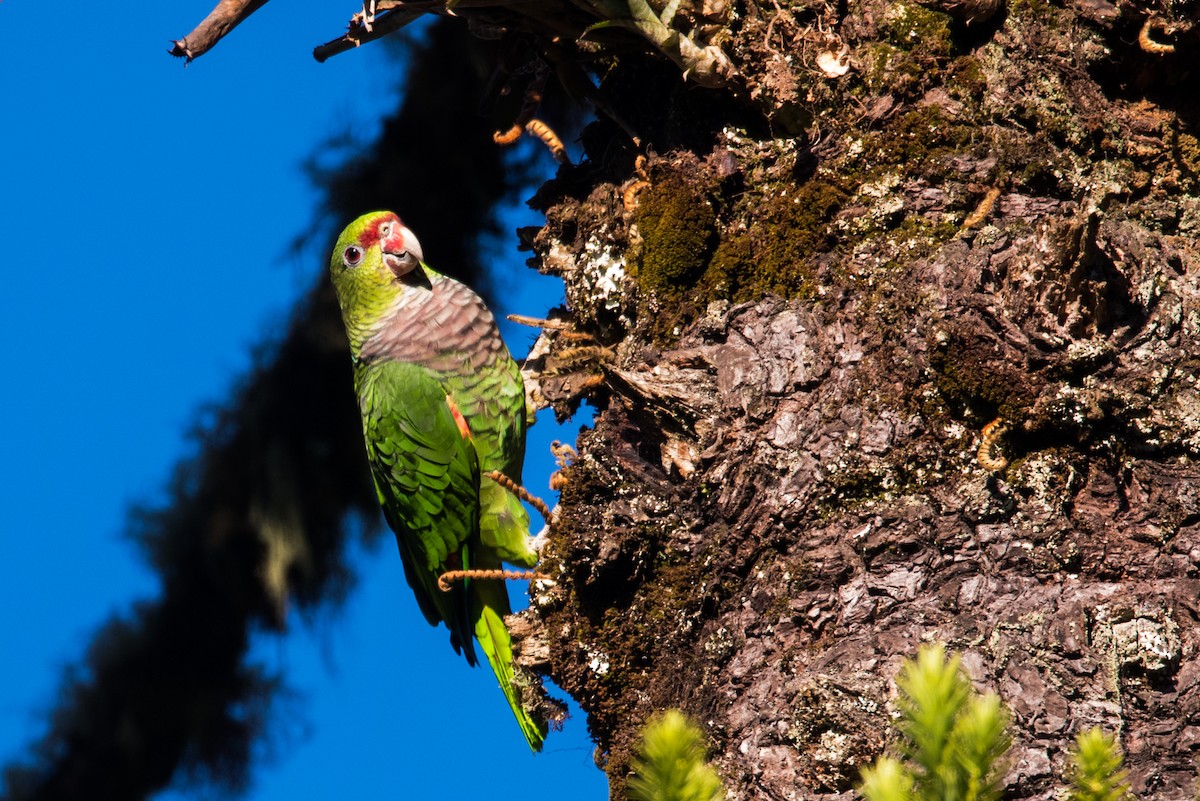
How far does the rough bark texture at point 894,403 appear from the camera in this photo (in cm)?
229

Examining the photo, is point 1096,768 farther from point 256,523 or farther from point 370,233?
point 256,523

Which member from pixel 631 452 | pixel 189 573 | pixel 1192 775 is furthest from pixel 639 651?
pixel 189 573

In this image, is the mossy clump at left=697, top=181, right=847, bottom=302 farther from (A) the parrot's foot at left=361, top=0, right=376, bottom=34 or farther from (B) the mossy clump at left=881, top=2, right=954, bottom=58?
(A) the parrot's foot at left=361, top=0, right=376, bottom=34

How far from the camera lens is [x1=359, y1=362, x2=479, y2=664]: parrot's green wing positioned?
4.09 metres

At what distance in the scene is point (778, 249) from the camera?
284 cm

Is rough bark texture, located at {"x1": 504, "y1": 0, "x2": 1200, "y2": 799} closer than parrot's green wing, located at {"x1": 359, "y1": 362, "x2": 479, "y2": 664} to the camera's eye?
Yes

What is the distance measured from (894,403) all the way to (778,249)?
1.90 ft

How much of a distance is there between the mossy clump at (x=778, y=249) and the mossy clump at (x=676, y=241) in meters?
0.06

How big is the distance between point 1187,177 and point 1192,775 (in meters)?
1.64

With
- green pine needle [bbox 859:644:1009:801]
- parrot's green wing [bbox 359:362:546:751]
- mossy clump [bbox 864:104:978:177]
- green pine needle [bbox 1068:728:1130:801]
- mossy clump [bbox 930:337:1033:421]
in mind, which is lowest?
green pine needle [bbox 1068:728:1130:801]

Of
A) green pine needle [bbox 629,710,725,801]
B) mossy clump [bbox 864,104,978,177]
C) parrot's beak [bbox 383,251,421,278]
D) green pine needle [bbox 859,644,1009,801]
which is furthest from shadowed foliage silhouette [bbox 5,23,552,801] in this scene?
green pine needle [bbox 859,644,1009,801]

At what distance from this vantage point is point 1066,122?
9.22 ft

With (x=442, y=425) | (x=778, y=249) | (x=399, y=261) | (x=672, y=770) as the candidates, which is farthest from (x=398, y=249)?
(x=672, y=770)

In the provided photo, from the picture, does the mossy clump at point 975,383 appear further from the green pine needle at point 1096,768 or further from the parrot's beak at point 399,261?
the parrot's beak at point 399,261
